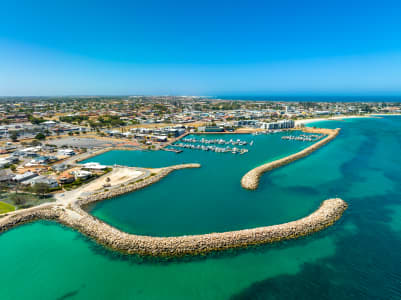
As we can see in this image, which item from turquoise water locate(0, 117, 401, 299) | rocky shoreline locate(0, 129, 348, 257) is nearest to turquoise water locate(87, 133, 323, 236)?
turquoise water locate(0, 117, 401, 299)

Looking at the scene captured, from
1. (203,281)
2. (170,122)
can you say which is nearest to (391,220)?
(203,281)

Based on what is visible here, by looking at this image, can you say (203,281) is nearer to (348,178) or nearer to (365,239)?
(365,239)

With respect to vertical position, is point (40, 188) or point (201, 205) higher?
point (40, 188)

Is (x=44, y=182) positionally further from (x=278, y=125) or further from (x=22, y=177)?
(x=278, y=125)

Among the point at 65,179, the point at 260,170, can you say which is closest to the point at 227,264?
the point at 260,170

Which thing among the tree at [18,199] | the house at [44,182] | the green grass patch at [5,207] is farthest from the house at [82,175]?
the green grass patch at [5,207]

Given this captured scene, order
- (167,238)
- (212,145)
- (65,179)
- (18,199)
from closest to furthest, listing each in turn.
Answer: (167,238) < (18,199) < (65,179) < (212,145)

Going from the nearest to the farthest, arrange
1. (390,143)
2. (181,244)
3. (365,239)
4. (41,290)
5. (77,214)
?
(41,290) → (181,244) → (365,239) → (77,214) → (390,143)

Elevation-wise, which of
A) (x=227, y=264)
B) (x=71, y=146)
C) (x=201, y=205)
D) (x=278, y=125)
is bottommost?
(x=227, y=264)
